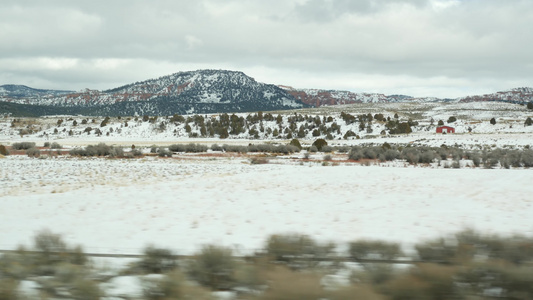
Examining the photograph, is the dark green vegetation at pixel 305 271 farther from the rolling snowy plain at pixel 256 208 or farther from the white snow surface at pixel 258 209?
the white snow surface at pixel 258 209

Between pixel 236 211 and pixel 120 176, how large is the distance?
33.8ft

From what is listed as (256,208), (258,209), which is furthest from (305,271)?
(256,208)

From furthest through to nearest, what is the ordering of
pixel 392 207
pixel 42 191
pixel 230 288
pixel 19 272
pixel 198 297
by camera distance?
1. pixel 42 191
2. pixel 392 207
3. pixel 19 272
4. pixel 230 288
5. pixel 198 297

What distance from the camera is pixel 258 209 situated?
422 inches

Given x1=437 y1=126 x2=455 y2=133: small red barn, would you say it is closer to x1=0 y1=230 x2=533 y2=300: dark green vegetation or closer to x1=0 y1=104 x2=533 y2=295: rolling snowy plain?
x1=0 y1=104 x2=533 y2=295: rolling snowy plain

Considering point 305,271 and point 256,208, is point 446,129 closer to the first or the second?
point 256,208

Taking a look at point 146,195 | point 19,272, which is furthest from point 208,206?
point 19,272

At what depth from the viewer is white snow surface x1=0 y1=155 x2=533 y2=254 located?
8062 mm

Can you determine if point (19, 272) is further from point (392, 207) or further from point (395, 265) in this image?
point (392, 207)

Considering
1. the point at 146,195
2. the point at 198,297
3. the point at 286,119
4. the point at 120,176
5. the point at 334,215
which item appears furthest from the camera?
the point at 286,119

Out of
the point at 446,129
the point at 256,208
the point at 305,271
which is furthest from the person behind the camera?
the point at 446,129

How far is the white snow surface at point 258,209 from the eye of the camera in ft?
26.5

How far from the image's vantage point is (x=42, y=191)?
14.2 m

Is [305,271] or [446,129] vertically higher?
[446,129]
